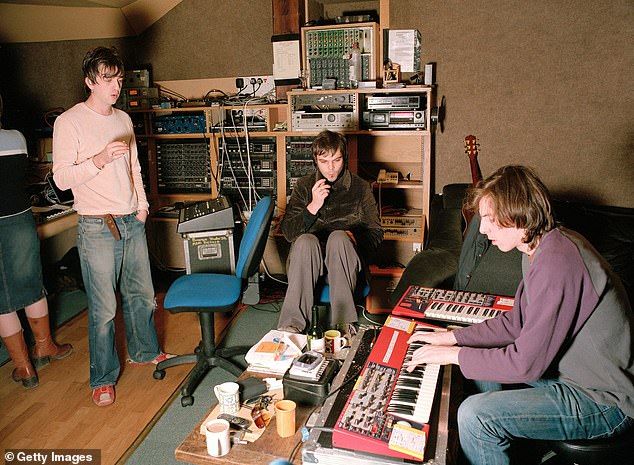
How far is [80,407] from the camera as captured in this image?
2643 mm

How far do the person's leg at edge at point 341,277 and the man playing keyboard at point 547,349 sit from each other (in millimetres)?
999

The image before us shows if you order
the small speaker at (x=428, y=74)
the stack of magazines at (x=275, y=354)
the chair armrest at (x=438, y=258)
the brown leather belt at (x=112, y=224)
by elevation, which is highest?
the small speaker at (x=428, y=74)

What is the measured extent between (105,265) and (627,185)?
3.14 metres

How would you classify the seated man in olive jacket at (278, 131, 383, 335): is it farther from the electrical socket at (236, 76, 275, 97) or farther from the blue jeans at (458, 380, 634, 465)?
the electrical socket at (236, 76, 275, 97)

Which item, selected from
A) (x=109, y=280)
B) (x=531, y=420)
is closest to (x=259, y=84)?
(x=109, y=280)

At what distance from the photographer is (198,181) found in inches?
164

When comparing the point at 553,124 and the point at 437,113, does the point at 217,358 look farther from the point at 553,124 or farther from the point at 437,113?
the point at 553,124

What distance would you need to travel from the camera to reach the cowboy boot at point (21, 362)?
9.22 ft

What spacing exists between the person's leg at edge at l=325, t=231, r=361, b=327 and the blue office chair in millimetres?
362

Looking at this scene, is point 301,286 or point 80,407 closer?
point 80,407

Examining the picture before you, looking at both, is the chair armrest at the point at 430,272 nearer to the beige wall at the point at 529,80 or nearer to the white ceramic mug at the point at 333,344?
the white ceramic mug at the point at 333,344

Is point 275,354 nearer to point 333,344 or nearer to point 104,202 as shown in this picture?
point 333,344

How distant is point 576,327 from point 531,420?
318 mm

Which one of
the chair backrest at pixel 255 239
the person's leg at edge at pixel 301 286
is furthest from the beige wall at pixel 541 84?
the chair backrest at pixel 255 239
